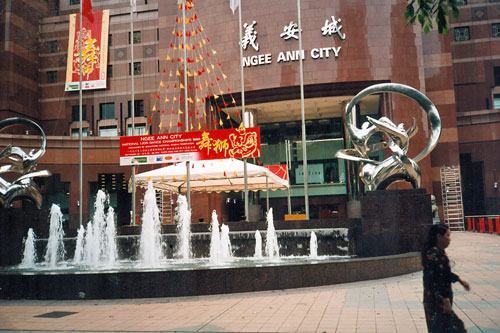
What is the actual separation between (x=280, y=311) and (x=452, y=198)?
26.3 metres

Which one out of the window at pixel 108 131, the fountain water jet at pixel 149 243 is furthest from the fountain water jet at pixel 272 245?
the window at pixel 108 131

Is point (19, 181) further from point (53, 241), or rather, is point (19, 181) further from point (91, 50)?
point (91, 50)

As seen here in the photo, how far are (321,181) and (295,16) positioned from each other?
42.5 feet

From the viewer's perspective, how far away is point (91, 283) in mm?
9320

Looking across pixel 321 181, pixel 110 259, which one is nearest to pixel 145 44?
pixel 321 181

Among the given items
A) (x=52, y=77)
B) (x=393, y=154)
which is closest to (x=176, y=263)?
(x=393, y=154)

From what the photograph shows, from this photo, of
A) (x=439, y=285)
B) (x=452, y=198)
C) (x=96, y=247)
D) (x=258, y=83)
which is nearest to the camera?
(x=439, y=285)

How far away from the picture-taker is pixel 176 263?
44.5 feet

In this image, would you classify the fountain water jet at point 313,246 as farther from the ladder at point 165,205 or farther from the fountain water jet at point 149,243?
the ladder at point 165,205

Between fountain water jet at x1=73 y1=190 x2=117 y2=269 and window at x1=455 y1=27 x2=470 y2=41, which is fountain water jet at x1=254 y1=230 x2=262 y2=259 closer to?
fountain water jet at x1=73 y1=190 x2=117 y2=269

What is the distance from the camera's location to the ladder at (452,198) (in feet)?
99.1

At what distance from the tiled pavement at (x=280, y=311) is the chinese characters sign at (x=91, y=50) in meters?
30.5

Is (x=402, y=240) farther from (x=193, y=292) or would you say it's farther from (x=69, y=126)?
(x=69, y=126)

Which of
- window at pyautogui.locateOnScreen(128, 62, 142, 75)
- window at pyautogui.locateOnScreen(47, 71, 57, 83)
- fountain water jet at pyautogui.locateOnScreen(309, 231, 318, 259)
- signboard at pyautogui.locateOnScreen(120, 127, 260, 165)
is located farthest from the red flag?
window at pyautogui.locateOnScreen(47, 71, 57, 83)
